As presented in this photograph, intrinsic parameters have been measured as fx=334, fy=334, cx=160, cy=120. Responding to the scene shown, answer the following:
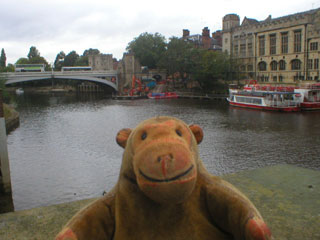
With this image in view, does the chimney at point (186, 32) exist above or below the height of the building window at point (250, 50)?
above

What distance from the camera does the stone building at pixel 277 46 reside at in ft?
137

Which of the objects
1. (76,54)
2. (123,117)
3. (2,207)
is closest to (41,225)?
(2,207)

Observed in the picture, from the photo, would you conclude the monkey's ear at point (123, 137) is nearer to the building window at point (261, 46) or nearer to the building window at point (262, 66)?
the building window at point (262, 66)

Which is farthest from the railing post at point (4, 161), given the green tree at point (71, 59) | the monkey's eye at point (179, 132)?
the green tree at point (71, 59)

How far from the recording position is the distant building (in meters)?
64.3

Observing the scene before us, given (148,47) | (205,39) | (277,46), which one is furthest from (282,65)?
(148,47)

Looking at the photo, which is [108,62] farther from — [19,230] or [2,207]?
[19,230]

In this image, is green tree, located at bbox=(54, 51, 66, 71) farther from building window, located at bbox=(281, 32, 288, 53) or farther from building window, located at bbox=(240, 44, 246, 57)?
building window, located at bbox=(281, 32, 288, 53)

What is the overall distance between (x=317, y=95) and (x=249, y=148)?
59.9 feet

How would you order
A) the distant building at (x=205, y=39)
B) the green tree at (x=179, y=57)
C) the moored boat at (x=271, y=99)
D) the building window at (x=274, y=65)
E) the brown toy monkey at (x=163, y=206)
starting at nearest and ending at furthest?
the brown toy monkey at (x=163, y=206), the moored boat at (x=271, y=99), the building window at (x=274, y=65), the green tree at (x=179, y=57), the distant building at (x=205, y=39)

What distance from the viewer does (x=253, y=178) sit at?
7.07 metres

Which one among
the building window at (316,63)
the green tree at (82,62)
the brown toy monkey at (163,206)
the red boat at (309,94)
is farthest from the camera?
the green tree at (82,62)

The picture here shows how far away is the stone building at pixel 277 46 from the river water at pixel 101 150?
56.5 ft

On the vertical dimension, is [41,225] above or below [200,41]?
below
